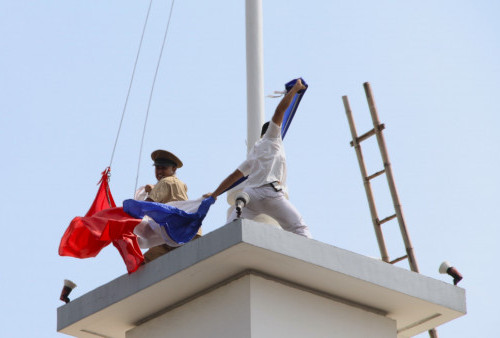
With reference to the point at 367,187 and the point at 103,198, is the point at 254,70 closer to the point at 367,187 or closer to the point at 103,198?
the point at 103,198

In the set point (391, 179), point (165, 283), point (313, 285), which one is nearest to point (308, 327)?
point (313, 285)

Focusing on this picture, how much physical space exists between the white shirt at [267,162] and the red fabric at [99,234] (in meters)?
1.36

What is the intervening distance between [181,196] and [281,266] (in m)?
1.90

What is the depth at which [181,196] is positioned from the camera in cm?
1232

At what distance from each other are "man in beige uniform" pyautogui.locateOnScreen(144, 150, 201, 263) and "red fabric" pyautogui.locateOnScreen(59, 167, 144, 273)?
443 mm

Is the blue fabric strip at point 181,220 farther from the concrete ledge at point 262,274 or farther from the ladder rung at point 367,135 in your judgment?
the ladder rung at point 367,135

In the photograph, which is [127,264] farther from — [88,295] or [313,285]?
[313,285]

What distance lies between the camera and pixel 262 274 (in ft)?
36.1

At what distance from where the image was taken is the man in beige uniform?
475 inches

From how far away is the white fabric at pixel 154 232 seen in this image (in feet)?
38.6

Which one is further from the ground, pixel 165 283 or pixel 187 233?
pixel 187 233

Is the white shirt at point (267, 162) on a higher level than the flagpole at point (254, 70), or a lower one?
lower

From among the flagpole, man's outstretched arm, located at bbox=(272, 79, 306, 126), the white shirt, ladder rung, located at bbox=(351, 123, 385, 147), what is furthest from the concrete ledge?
ladder rung, located at bbox=(351, 123, 385, 147)

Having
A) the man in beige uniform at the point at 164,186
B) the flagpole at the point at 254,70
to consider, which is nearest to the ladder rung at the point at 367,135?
the flagpole at the point at 254,70
